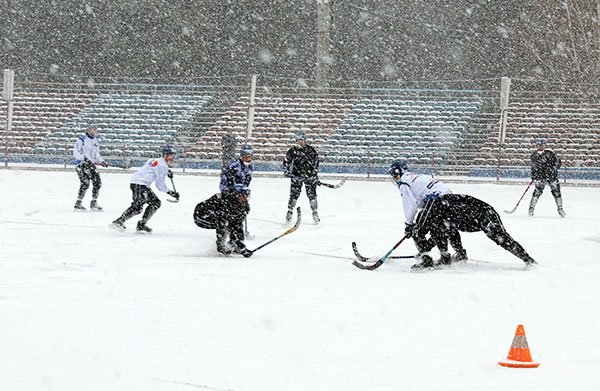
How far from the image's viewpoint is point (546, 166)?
18766 millimetres

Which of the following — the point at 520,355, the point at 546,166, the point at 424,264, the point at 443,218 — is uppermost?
the point at 546,166

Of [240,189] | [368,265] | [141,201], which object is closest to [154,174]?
[141,201]

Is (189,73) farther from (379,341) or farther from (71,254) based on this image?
(379,341)

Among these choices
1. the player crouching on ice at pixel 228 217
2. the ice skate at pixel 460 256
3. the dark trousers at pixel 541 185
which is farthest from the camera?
the dark trousers at pixel 541 185

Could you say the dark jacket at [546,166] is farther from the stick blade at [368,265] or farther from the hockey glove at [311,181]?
the stick blade at [368,265]

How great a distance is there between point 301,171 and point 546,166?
4.75m

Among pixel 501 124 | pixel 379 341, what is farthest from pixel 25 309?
pixel 501 124

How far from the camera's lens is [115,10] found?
41125 mm

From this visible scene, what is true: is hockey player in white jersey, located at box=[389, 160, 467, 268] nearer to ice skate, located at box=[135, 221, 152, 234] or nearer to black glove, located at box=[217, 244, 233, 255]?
black glove, located at box=[217, 244, 233, 255]

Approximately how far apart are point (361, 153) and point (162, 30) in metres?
12.9

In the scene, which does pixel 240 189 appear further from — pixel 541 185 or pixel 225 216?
pixel 541 185

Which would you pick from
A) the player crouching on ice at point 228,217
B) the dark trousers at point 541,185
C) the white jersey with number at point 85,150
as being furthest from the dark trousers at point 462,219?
the white jersey with number at point 85,150

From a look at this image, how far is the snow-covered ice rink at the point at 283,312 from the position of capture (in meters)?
6.21

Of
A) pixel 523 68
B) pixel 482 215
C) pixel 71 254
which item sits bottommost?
pixel 71 254
